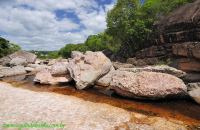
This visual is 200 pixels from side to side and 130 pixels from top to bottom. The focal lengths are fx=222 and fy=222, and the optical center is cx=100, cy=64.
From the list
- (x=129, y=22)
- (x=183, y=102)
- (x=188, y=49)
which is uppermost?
(x=129, y=22)

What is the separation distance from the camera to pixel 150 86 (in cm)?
1714

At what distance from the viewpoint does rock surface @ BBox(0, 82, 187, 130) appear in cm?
1191

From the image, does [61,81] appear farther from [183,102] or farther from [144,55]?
[144,55]

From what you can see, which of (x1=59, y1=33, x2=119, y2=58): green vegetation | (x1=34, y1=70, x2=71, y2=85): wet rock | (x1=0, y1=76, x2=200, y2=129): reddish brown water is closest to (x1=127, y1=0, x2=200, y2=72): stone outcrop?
(x1=0, y1=76, x2=200, y2=129): reddish brown water

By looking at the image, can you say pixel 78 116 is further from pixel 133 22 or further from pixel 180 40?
pixel 133 22

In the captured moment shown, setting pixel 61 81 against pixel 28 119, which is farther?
pixel 61 81

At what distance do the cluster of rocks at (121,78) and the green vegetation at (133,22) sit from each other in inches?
1054

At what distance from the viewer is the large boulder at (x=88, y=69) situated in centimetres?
2327

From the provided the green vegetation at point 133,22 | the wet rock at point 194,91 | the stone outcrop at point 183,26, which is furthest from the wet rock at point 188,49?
the green vegetation at point 133,22

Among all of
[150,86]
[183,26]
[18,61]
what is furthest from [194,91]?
[18,61]

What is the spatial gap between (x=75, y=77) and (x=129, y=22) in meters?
37.3

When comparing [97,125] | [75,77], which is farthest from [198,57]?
[97,125]

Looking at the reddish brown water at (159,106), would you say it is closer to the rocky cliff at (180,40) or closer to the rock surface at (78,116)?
the rock surface at (78,116)

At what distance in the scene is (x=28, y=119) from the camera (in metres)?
12.5
